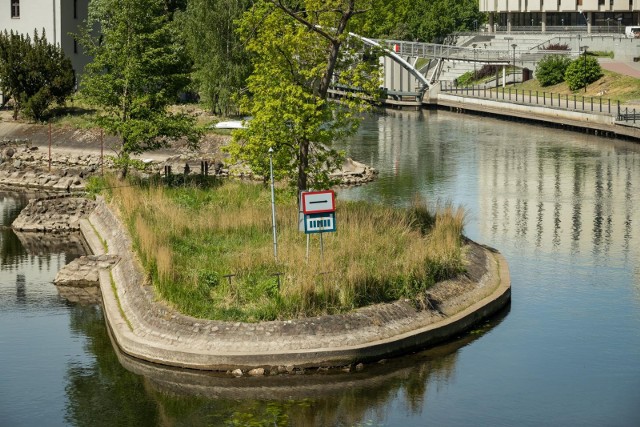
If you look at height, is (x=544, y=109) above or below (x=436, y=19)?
below

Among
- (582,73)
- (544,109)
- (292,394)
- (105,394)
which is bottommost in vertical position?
(105,394)

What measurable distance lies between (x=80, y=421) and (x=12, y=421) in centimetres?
171

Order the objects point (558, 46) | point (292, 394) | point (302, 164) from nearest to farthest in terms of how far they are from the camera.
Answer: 1. point (292, 394)
2. point (302, 164)
3. point (558, 46)

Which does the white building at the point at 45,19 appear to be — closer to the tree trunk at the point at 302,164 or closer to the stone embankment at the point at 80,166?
the stone embankment at the point at 80,166

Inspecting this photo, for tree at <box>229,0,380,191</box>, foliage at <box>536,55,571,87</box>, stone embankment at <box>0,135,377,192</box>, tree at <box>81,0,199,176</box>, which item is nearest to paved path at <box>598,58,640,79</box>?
foliage at <box>536,55,571,87</box>

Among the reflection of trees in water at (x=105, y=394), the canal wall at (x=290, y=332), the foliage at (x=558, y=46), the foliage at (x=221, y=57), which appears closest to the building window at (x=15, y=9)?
the foliage at (x=221, y=57)

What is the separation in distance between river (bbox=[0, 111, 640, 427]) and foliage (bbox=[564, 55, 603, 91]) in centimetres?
5364

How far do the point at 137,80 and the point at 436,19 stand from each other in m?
95.0

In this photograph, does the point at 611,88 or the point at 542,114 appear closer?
the point at 542,114

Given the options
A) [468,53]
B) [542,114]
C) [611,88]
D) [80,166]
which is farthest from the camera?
[468,53]

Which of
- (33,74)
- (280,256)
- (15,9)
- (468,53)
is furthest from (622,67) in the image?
(280,256)

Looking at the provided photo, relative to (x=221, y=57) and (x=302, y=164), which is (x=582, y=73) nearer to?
(x=221, y=57)

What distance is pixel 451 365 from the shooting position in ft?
119

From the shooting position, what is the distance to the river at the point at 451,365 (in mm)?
32688
